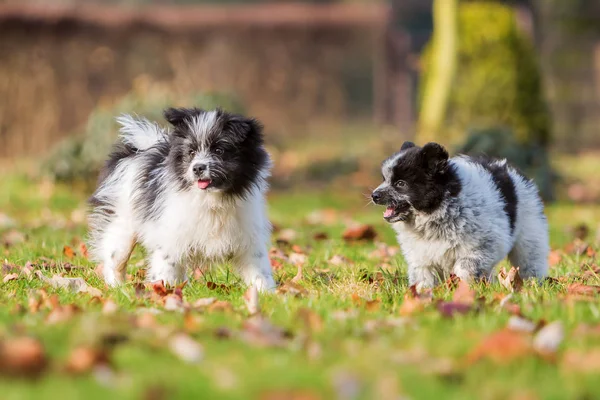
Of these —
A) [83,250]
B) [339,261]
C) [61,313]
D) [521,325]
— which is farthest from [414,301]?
[83,250]

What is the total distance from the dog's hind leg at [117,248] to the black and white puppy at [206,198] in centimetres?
22

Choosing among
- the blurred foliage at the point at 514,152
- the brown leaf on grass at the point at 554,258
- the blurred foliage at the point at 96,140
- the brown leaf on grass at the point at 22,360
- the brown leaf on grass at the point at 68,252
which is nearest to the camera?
the brown leaf on grass at the point at 22,360

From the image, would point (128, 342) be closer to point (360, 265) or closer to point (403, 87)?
point (360, 265)

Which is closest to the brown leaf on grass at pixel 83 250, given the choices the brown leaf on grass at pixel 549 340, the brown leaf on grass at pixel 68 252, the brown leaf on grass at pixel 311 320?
the brown leaf on grass at pixel 68 252

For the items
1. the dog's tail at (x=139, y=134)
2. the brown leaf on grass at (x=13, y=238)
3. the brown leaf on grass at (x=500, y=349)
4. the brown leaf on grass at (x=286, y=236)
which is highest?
the dog's tail at (x=139, y=134)

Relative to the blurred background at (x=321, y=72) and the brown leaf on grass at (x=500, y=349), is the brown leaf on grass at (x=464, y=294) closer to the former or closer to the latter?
the brown leaf on grass at (x=500, y=349)

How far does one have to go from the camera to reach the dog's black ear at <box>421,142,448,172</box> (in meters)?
5.66

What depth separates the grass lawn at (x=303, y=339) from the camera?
3.19 meters

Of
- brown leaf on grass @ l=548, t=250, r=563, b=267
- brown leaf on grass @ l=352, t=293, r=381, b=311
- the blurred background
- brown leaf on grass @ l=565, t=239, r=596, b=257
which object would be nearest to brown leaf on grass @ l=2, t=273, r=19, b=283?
brown leaf on grass @ l=352, t=293, r=381, b=311

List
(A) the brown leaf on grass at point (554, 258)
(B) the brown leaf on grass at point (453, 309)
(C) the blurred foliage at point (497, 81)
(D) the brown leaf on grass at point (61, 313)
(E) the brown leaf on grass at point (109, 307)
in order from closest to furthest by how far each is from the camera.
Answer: (D) the brown leaf on grass at point (61, 313)
(B) the brown leaf on grass at point (453, 309)
(E) the brown leaf on grass at point (109, 307)
(A) the brown leaf on grass at point (554, 258)
(C) the blurred foliage at point (497, 81)

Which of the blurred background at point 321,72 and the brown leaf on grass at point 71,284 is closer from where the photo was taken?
the brown leaf on grass at point 71,284

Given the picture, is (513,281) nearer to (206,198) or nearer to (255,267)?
(255,267)

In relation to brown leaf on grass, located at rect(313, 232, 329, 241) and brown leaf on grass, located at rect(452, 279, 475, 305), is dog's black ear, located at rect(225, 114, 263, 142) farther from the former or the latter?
brown leaf on grass, located at rect(313, 232, 329, 241)

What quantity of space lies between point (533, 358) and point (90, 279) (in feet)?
10.9
